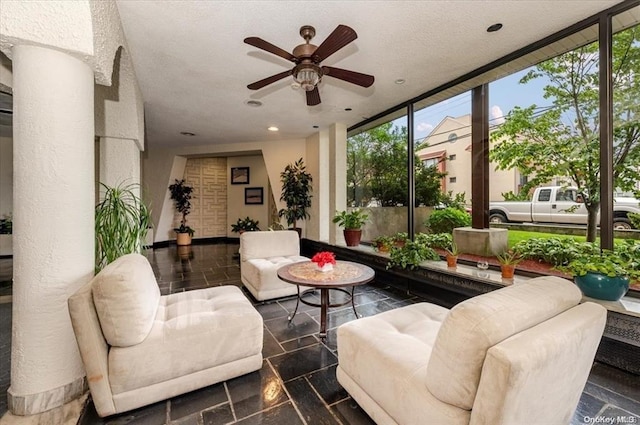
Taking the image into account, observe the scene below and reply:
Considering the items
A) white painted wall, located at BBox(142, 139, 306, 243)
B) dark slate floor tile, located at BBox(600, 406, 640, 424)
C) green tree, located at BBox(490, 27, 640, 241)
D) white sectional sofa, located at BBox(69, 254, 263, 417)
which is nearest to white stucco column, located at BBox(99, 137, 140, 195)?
white sectional sofa, located at BBox(69, 254, 263, 417)

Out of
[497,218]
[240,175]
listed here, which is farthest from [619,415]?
[240,175]

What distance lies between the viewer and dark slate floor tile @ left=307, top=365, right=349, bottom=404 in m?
1.73

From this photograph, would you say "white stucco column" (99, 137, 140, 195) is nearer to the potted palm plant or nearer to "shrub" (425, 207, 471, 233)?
the potted palm plant

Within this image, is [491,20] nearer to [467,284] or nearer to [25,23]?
[467,284]

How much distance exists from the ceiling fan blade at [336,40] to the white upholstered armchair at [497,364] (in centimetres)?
164

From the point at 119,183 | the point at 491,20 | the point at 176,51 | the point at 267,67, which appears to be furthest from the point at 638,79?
the point at 119,183

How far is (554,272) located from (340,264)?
199cm

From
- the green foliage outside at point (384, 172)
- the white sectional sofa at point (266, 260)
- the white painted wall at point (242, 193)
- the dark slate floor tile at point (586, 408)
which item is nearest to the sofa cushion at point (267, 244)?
the white sectional sofa at point (266, 260)

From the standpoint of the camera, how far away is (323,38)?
246 cm

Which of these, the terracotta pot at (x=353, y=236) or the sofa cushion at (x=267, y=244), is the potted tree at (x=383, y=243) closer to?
the terracotta pot at (x=353, y=236)

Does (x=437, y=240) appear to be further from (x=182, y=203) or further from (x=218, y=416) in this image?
(x=182, y=203)

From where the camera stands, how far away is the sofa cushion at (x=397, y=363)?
3.86 feet

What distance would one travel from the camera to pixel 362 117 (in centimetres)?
482

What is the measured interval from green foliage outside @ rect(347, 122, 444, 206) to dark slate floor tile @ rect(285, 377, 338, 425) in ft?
9.68
